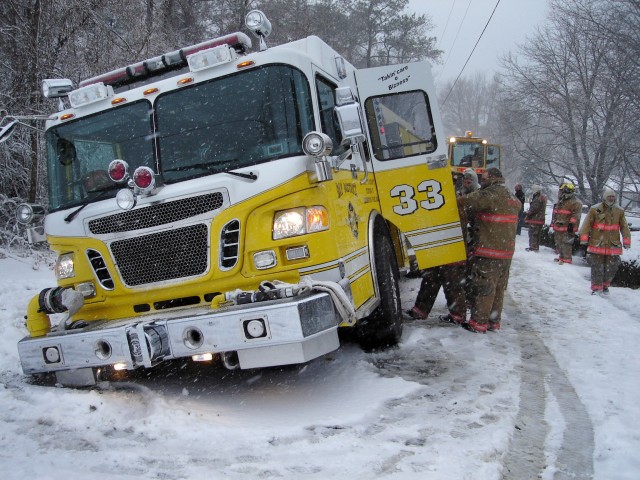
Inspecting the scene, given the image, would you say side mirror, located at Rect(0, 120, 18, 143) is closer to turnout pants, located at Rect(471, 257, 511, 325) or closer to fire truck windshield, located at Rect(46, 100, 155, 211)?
fire truck windshield, located at Rect(46, 100, 155, 211)

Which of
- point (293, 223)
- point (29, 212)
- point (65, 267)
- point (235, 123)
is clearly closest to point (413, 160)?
point (235, 123)

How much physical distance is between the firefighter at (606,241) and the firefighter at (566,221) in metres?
A: 2.96

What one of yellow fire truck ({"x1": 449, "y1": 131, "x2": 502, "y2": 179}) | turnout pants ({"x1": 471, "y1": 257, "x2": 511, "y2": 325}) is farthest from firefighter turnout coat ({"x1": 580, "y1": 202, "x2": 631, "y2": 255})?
yellow fire truck ({"x1": 449, "y1": 131, "x2": 502, "y2": 179})

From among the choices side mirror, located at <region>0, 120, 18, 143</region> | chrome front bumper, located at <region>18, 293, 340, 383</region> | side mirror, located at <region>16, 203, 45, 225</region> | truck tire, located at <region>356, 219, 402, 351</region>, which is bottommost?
truck tire, located at <region>356, 219, 402, 351</region>

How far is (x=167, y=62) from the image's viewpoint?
4.79m

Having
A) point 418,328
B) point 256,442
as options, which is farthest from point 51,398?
point 418,328

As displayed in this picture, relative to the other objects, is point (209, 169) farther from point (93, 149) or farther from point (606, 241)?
point (606, 241)

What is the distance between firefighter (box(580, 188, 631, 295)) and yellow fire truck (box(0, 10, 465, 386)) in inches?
208

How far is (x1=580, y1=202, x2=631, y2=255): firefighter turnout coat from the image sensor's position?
8.95m

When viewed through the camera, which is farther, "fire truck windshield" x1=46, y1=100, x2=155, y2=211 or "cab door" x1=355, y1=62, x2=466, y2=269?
"cab door" x1=355, y1=62, x2=466, y2=269

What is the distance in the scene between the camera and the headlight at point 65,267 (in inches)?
177

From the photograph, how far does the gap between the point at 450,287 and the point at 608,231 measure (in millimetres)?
4179

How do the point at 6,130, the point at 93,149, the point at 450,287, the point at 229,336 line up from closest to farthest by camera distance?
the point at 229,336
the point at 6,130
the point at 93,149
the point at 450,287

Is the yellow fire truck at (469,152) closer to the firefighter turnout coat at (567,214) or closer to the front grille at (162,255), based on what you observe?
the firefighter turnout coat at (567,214)
